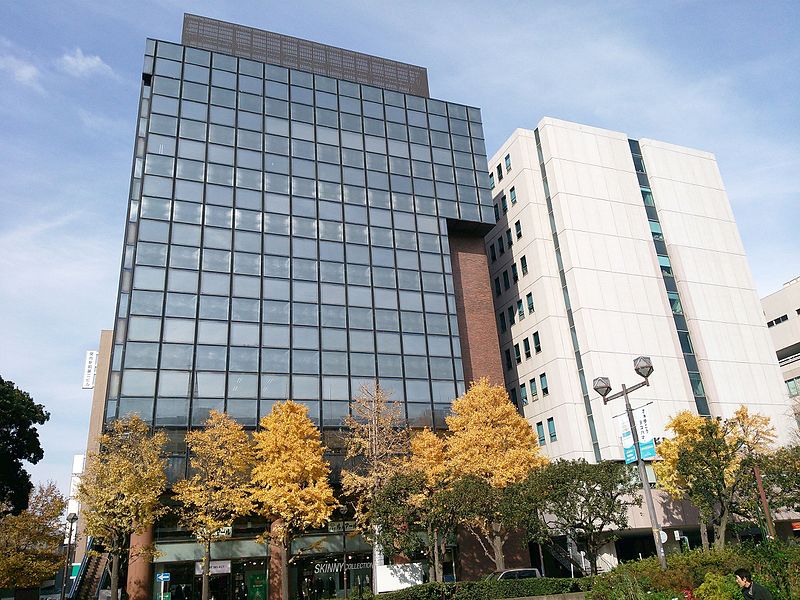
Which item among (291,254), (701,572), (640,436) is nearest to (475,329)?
(291,254)

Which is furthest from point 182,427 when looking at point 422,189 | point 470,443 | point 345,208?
point 422,189

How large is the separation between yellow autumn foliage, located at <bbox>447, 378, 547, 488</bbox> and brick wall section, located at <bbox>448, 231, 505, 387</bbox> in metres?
6.91

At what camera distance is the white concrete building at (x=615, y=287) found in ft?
164

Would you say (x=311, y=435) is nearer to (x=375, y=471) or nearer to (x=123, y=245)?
(x=375, y=471)

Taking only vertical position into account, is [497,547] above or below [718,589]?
above

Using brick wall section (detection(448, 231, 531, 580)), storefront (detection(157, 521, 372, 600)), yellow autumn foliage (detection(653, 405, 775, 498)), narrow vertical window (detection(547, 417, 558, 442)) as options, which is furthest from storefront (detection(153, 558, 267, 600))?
yellow autumn foliage (detection(653, 405, 775, 498))

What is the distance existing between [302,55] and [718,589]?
5134 centimetres

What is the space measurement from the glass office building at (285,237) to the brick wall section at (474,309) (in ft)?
6.72

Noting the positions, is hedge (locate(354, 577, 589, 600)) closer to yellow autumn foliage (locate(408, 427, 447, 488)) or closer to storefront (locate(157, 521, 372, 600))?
yellow autumn foliage (locate(408, 427, 447, 488))

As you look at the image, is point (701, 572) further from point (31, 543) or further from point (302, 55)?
point (302, 55)

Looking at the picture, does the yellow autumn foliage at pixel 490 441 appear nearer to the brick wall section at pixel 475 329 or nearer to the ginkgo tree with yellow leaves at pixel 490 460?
the ginkgo tree with yellow leaves at pixel 490 460

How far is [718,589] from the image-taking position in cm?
1661

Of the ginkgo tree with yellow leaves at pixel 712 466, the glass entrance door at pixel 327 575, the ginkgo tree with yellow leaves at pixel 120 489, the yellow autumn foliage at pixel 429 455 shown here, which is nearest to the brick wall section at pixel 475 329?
the yellow autumn foliage at pixel 429 455

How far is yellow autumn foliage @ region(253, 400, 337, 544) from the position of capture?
34.2 meters
